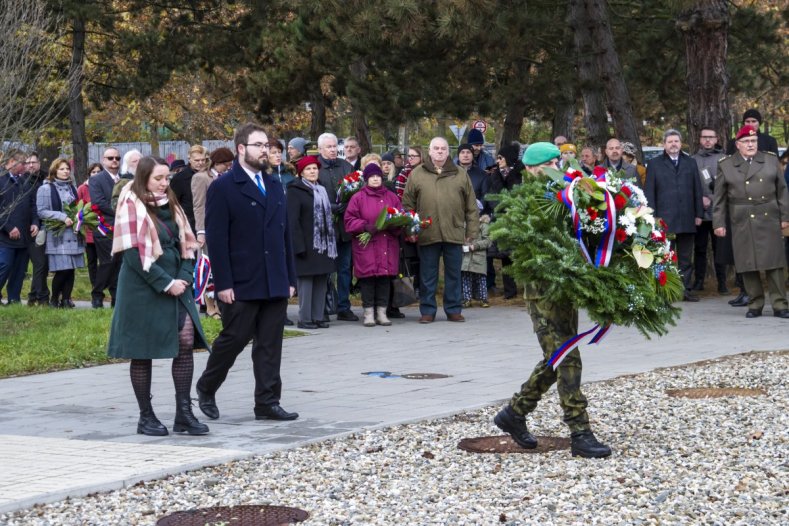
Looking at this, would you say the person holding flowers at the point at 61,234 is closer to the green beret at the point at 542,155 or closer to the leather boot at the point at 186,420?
the leather boot at the point at 186,420

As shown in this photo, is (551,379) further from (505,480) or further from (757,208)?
(757,208)

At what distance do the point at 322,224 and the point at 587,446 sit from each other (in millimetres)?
7711

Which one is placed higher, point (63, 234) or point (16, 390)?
point (63, 234)

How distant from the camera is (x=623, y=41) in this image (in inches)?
1102

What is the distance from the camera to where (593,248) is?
791cm

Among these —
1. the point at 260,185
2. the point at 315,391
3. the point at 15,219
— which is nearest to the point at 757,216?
the point at 315,391

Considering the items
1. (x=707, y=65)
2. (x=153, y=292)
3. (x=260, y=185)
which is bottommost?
(x=153, y=292)

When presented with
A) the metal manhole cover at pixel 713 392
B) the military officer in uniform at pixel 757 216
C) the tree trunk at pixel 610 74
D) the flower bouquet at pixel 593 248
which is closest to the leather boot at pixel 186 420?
the flower bouquet at pixel 593 248

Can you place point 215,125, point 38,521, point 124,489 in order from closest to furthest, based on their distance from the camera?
point 38,521
point 124,489
point 215,125

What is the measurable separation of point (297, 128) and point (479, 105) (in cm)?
2646

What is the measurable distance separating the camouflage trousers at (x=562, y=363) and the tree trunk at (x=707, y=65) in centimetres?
1201

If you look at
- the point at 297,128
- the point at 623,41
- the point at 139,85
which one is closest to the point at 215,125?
the point at 297,128

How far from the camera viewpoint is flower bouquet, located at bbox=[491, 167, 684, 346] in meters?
7.69

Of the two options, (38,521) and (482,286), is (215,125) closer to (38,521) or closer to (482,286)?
(482,286)
